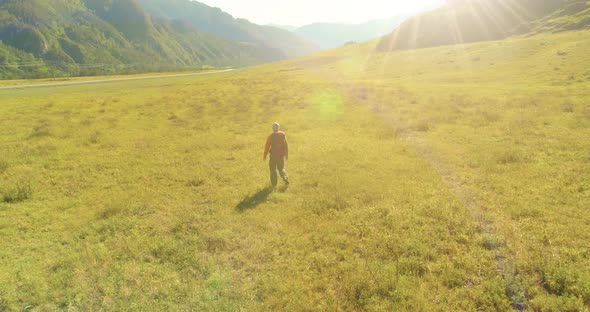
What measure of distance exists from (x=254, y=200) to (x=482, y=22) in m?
137

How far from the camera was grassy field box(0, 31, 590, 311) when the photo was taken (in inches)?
315

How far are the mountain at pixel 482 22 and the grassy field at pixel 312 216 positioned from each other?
99307 millimetres

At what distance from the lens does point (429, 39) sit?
392 ft

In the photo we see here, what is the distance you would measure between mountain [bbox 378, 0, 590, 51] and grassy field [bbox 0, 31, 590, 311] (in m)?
99.3

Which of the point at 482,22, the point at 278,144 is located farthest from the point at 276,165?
the point at 482,22

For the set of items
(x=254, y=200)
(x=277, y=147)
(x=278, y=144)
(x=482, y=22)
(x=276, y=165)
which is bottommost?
(x=254, y=200)

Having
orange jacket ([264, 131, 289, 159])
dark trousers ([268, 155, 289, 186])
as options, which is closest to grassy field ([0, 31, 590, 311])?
dark trousers ([268, 155, 289, 186])

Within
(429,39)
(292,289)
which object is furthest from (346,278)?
(429,39)

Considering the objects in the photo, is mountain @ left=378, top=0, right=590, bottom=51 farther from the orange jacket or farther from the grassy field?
the orange jacket

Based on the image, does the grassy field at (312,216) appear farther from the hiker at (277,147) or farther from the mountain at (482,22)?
the mountain at (482,22)

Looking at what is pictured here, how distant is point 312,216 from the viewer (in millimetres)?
11891

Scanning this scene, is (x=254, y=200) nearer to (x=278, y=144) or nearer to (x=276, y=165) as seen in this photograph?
(x=276, y=165)

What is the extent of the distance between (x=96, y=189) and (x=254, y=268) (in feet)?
36.8

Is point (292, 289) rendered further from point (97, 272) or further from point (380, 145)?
point (380, 145)
